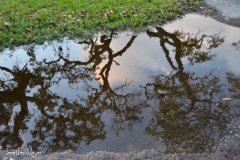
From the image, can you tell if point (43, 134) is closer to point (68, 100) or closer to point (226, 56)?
point (68, 100)

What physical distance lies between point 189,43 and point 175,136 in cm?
312

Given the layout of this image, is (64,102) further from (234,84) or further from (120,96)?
(234,84)

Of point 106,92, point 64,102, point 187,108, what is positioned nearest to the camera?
point 187,108

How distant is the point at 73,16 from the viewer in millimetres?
7031

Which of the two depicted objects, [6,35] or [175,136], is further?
[6,35]

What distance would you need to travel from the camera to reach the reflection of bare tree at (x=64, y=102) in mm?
3930

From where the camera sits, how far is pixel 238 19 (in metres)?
7.08

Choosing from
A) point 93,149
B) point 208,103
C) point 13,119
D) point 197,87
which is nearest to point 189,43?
point 197,87

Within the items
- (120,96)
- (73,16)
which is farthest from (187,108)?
(73,16)

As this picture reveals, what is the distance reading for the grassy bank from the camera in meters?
6.38

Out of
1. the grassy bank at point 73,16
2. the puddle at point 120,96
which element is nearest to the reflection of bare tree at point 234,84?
the puddle at point 120,96

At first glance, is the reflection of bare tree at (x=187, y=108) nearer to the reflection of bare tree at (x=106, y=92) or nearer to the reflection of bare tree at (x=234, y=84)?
the reflection of bare tree at (x=234, y=84)

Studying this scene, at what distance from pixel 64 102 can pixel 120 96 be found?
1.05m

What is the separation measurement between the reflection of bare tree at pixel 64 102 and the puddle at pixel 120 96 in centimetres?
2
